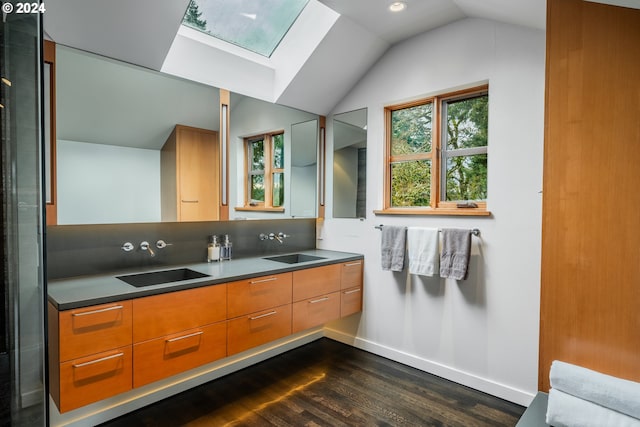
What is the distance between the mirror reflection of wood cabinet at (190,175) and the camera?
2.31 metres

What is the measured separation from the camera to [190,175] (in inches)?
95.0

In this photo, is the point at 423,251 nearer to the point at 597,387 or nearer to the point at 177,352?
the point at 597,387

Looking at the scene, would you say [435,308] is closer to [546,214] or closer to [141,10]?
[546,214]

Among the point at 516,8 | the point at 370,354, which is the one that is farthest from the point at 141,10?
the point at 370,354

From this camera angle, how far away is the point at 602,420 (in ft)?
4.22

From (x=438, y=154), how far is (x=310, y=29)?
1431mm

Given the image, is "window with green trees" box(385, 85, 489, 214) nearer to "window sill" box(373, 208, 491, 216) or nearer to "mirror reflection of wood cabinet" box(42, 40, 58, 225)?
"window sill" box(373, 208, 491, 216)

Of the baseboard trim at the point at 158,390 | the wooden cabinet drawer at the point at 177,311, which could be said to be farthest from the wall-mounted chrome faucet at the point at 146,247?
the baseboard trim at the point at 158,390

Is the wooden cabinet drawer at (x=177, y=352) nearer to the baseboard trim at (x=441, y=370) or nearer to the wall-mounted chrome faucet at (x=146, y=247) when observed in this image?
the wall-mounted chrome faucet at (x=146, y=247)

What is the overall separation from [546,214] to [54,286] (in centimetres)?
258

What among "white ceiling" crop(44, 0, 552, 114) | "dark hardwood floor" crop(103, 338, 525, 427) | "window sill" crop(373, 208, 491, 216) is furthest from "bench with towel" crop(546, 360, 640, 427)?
"white ceiling" crop(44, 0, 552, 114)

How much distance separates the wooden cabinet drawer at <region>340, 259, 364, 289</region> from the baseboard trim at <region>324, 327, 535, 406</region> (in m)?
0.56

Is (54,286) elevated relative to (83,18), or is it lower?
lower

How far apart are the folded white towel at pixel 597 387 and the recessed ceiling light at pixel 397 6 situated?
90.8 inches
